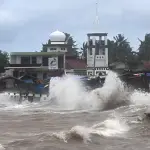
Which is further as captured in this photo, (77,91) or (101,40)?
(101,40)

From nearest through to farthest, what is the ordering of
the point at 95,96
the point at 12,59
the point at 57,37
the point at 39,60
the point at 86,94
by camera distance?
the point at 95,96, the point at 86,94, the point at 39,60, the point at 12,59, the point at 57,37

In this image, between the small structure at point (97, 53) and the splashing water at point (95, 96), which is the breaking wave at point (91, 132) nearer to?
the splashing water at point (95, 96)

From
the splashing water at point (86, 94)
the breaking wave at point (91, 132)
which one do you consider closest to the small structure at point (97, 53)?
the splashing water at point (86, 94)

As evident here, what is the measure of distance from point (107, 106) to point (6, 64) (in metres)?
37.3

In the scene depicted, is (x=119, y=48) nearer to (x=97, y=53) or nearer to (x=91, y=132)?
(x=97, y=53)

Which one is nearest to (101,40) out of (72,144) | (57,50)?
(57,50)

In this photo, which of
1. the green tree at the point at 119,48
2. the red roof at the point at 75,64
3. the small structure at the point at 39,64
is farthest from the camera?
the green tree at the point at 119,48

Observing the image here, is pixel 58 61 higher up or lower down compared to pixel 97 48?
lower down

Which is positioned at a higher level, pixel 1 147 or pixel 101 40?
pixel 101 40

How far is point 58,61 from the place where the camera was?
6078 centimetres

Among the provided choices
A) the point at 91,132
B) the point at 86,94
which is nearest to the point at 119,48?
the point at 86,94

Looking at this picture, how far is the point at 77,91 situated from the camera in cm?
3391

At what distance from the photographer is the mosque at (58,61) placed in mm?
59500

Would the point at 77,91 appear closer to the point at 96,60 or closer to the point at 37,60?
the point at 37,60
